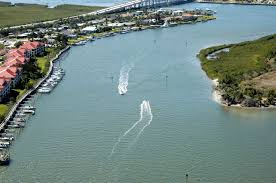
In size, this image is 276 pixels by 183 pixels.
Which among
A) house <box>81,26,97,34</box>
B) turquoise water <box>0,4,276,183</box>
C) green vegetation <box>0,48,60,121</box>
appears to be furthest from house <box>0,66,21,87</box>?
house <box>81,26,97,34</box>

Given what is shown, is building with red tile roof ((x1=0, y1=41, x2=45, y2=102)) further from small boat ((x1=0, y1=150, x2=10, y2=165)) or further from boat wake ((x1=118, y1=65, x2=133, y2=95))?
small boat ((x1=0, y1=150, x2=10, y2=165))

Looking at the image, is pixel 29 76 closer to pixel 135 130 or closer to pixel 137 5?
pixel 135 130

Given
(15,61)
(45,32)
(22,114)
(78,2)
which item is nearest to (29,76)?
(15,61)

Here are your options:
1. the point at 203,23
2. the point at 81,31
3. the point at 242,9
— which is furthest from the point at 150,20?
the point at 242,9

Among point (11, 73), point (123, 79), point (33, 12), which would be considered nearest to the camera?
point (11, 73)

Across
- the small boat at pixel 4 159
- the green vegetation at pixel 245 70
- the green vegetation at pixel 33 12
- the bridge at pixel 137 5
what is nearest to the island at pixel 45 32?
the green vegetation at pixel 33 12

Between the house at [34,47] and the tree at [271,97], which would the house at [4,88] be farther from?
the tree at [271,97]
